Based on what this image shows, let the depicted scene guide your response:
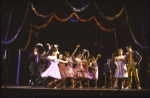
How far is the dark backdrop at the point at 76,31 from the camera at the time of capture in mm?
9930

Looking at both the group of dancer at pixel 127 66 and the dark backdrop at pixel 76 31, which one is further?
the dark backdrop at pixel 76 31

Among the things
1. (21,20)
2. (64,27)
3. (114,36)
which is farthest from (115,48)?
(21,20)

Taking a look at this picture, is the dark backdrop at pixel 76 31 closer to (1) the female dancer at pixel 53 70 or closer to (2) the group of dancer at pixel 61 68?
(2) the group of dancer at pixel 61 68

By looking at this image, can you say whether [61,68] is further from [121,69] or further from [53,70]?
[121,69]

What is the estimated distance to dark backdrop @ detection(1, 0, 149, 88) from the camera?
993cm

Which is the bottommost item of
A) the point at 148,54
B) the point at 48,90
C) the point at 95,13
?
the point at 48,90

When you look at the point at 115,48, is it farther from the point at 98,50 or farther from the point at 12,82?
the point at 12,82

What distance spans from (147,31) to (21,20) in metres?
5.80

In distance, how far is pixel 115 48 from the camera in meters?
10.7
